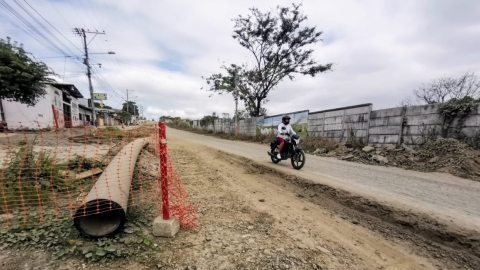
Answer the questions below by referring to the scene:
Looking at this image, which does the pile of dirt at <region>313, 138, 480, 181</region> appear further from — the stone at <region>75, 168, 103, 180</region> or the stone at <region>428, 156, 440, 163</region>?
the stone at <region>75, 168, 103, 180</region>

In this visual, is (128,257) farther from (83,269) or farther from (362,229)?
(362,229)

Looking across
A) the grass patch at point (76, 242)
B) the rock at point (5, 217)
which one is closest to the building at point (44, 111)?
the rock at point (5, 217)

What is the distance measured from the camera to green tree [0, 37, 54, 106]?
10.6 metres

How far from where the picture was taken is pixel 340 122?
10.3m

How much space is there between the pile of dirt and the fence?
43cm

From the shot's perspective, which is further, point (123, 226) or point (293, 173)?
point (293, 173)

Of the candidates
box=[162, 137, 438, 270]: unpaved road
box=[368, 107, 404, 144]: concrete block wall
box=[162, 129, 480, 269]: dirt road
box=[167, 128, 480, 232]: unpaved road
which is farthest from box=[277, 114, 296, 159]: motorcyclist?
box=[368, 107, 404, 144]: concrete block wall

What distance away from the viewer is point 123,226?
7.80ft

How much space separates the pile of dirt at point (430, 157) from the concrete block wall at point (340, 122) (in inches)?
56.3

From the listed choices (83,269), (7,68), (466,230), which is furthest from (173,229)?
(7,68)

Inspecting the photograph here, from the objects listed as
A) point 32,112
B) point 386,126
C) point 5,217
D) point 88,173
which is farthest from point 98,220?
point 32,112

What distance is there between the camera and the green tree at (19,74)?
417 inches

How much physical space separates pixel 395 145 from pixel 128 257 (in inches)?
357

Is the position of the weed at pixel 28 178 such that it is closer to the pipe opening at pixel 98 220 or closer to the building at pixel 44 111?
the pipe opening at pixel 98 220
